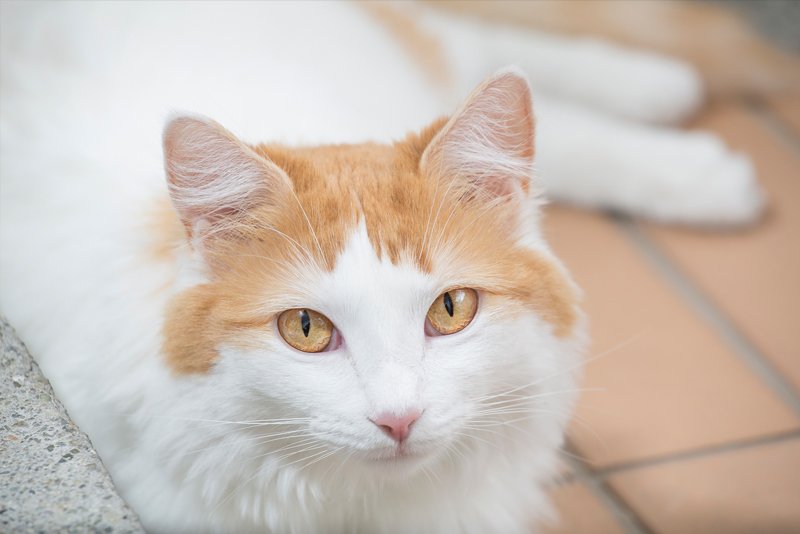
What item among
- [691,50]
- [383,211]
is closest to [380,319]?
[383,211]

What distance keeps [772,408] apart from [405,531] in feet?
2.65

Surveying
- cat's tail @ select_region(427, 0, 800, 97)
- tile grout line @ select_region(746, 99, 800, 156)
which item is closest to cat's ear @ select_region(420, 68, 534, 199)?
cat's tail @ select_region(427, 0, 800, 97)

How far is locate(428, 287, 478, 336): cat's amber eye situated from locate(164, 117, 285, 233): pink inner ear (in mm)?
236

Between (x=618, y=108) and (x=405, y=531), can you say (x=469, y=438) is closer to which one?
(x=405, y=531)

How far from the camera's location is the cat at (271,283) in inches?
42.1

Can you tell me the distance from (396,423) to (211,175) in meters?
0.36

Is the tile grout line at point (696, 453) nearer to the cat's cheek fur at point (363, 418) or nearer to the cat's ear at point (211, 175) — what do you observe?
the cat's cheek fur at point (363, 418)

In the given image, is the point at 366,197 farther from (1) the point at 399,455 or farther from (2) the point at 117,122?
(2) the point at 117,122

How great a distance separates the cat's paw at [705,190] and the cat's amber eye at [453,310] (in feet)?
3.69

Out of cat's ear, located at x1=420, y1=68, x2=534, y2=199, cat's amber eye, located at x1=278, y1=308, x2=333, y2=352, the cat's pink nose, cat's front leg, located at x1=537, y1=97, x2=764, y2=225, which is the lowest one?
the cat's pink nose

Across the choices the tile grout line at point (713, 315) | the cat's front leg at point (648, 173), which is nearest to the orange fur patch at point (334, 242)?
the tile grout line at point (713, 315)

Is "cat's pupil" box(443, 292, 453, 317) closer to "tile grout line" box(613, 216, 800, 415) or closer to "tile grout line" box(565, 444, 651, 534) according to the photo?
"tile grout line" box(565, 444, 651, 534)

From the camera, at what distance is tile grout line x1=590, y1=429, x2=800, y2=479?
1613mm

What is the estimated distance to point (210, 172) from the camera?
1.10 m
